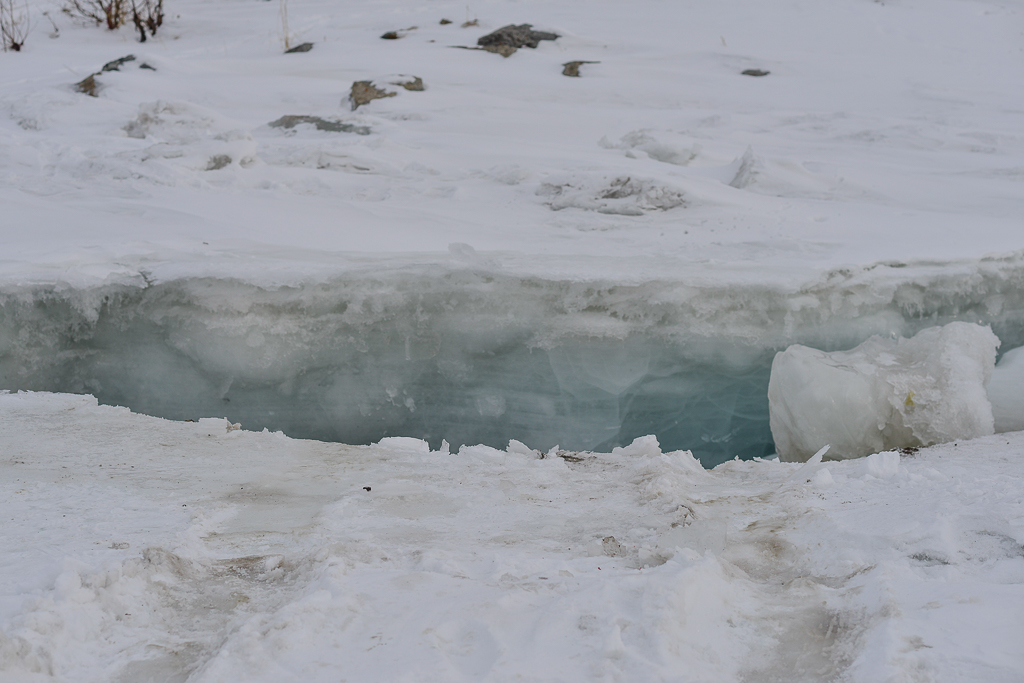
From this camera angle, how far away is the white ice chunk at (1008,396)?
256 centimetres

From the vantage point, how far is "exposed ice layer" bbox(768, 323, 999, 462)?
238cm

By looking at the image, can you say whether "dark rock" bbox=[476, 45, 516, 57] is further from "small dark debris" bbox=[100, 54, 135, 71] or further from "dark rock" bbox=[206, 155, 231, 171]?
"dark rock" bbox=[206, 155, 231, 171]

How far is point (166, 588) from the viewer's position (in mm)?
1191

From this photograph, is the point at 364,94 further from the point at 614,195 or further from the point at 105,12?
the point at 105,12

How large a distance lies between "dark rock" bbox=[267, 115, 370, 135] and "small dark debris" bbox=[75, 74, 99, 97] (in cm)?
170

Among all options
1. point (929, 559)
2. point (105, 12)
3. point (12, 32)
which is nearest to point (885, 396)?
point (929, 559)

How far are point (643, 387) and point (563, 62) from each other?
5023mm

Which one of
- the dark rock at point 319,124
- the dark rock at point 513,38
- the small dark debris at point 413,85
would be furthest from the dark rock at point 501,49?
the dark rock at point 319,124

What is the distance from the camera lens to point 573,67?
6676 millimetres

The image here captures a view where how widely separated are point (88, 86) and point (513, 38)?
3.89 m

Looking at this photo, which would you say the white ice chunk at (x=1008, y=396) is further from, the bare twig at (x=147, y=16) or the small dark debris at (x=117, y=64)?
the bare twig at (x=147, y=16)

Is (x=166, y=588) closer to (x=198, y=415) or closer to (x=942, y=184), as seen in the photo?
(x=198, y=415)

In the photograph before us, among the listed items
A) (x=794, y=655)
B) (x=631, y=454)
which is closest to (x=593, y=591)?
(x=794, y=655)

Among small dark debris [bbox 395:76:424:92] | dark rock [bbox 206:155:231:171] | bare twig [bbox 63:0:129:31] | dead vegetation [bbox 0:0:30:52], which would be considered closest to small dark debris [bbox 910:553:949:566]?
dark rock [bbox 206:155:231:171]
